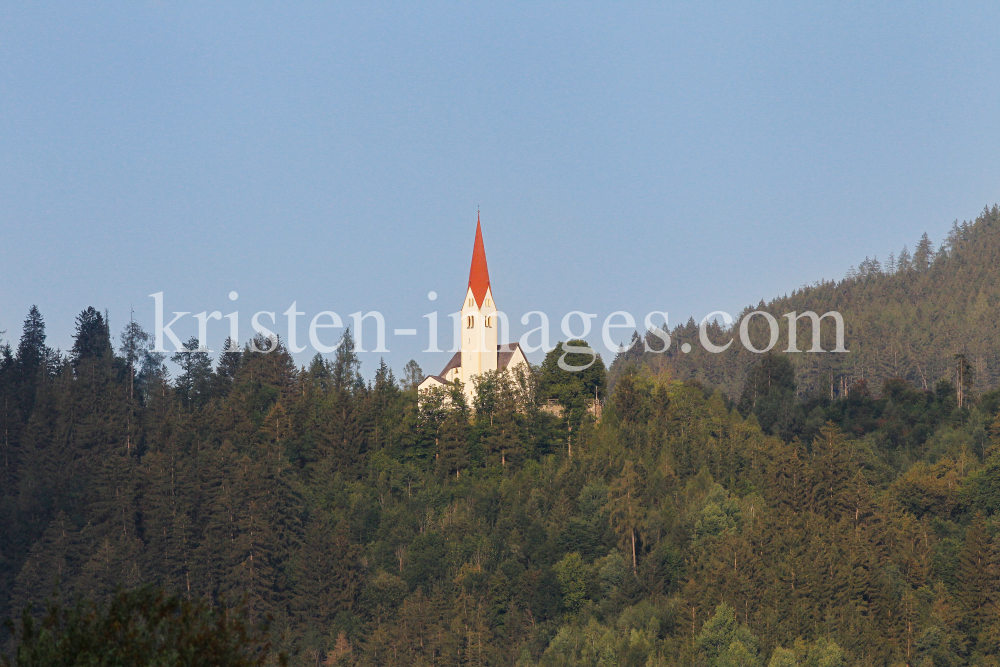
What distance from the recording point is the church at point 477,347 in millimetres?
86188

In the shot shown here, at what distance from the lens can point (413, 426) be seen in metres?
82.2

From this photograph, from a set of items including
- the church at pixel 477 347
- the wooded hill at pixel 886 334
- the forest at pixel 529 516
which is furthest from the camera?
the wooded hill at pixel 886 334

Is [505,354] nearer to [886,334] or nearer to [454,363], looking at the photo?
[454,363]

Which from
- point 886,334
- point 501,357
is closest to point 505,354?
point 501,357

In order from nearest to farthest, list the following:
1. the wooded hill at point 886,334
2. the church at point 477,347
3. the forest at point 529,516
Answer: the forest at point 529,516, the church at point 477,347, the wooded hill at point 886,334

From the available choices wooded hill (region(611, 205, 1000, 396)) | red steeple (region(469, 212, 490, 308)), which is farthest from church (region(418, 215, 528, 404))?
wooded hill (region(611, 205, 1000, 396))

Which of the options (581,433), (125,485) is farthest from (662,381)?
(125,485)

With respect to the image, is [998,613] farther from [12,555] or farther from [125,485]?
[12,555]

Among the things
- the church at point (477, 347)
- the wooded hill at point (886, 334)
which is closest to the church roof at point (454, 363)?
the church at point (477, 347)

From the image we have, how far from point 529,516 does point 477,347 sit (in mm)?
16604

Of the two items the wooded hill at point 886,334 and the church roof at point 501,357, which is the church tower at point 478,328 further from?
the wooded hill at point 886,334

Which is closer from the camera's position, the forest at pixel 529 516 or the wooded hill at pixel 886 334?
the forest at pixel 529 516

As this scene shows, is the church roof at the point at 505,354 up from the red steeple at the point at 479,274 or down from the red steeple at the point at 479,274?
down

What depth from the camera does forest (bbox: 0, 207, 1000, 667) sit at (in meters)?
64.6
